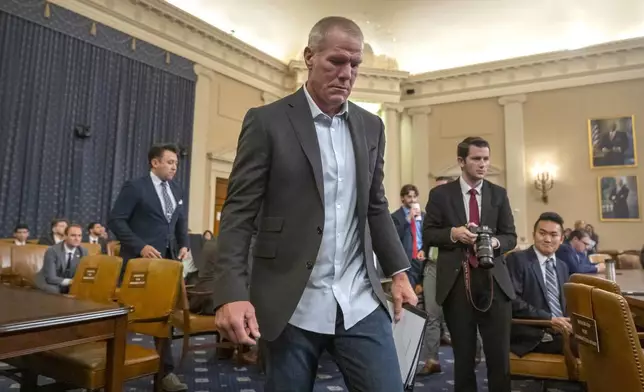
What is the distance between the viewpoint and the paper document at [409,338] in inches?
65.9

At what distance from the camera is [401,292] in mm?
1300

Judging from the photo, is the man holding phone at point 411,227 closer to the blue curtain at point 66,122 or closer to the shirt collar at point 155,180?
the shirt collar at point 155,180

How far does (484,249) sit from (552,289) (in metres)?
0.97

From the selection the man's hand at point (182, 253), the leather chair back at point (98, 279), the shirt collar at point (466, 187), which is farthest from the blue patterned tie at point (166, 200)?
the shirt collar at point (466, 187)

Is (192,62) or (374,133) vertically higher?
(192,62)

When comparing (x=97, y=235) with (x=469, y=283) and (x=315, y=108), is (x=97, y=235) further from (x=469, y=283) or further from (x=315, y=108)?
(x=315, y=108)

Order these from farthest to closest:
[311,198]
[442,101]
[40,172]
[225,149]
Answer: [442,101], [225,149], [40,172], [311,198]

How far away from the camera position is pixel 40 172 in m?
7.29

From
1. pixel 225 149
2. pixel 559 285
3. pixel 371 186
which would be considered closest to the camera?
pixel 371 186

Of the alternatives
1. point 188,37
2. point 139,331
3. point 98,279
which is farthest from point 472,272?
point 188,37

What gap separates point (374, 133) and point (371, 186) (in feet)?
0.54

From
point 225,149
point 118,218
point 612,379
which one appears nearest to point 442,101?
point 225,149

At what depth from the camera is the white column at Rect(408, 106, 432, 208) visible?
40.3 ft

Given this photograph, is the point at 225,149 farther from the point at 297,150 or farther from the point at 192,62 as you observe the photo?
the point at 297,150
